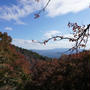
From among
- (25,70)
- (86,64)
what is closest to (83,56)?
(86,64)

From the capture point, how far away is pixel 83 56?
8695mm

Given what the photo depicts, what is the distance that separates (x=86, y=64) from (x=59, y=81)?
5.08 ft

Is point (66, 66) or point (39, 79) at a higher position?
point (66, 66)

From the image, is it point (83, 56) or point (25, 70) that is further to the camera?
point (25, 70)

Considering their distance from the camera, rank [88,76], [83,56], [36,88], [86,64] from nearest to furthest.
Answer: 1. [88,76]
2. [86,64]
3. [83,56]
4. [36,88]

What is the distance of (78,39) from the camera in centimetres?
492

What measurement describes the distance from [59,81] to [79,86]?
1.21m

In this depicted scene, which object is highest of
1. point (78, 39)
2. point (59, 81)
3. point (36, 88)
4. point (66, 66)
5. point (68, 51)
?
point (78, 39)

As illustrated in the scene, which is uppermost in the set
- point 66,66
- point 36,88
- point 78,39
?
point 78,39

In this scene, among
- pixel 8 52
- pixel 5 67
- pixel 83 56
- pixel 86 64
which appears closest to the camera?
pixel 86 64

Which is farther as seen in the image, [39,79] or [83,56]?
[39,79]

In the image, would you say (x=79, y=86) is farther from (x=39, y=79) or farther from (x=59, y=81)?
(x=39, y=79)

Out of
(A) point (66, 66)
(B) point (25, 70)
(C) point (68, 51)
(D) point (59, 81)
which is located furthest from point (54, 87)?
(B) point (25, 70)

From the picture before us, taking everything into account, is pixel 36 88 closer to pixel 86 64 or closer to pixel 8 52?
pixel 86 64
